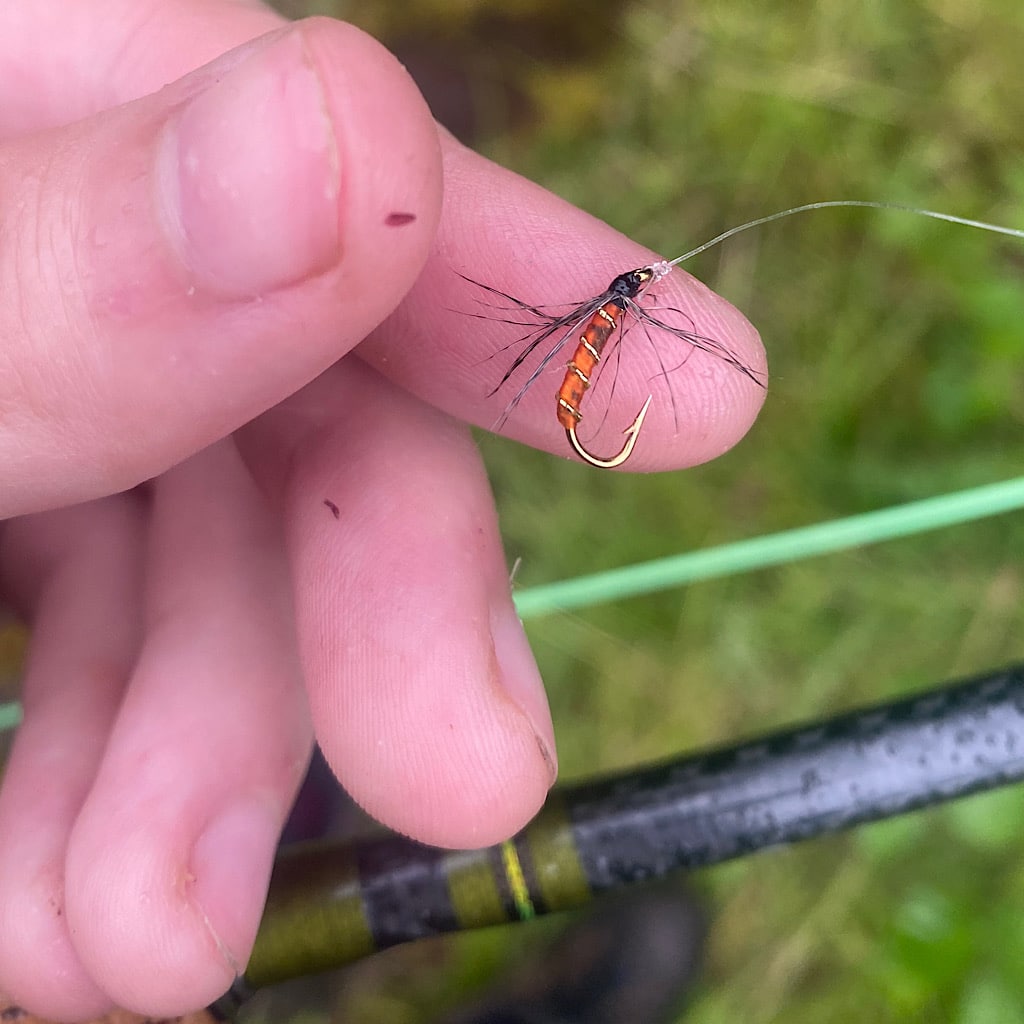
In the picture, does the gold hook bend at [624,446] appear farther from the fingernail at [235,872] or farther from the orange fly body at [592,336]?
the fingernail at [235,872]

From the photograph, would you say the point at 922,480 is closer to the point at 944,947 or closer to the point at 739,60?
the point at 944,947

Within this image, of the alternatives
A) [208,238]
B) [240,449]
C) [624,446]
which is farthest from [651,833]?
[208,238]

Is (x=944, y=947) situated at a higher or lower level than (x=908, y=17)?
lower

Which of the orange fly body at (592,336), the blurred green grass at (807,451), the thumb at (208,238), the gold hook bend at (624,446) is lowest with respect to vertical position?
the blurred green grass at (807,451)

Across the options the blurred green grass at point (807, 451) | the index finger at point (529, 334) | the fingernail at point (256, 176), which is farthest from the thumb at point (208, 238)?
the blurred green grass at point (807, 451)

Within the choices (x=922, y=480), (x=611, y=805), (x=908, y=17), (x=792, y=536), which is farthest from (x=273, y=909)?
(x=908, y=17)
